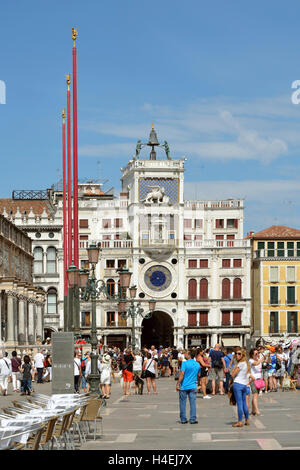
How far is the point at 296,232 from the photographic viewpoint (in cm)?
9294

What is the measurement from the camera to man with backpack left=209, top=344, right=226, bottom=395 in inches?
1251

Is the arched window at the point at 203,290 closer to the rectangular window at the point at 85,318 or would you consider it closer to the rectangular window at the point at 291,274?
the rectangular window at the point at 291,274

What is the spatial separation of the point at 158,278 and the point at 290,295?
1198 centimetres

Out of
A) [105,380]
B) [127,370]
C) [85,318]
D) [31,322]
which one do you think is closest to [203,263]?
[85,318]

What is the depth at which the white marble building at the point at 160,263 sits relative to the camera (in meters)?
87.1

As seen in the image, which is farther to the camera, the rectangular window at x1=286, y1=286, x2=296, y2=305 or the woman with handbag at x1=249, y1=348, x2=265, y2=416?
the rectangular window at x1=286, y1=286, x2=296, y2=305

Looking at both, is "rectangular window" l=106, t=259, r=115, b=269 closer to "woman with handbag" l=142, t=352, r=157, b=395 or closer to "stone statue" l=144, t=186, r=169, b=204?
"stone statue" l=144, t=186, r=169, b=204

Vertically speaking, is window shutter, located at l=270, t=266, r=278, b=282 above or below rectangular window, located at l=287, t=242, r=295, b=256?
below

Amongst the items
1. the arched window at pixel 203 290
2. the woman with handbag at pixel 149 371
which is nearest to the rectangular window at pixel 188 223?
the arched window at pixel 203 290

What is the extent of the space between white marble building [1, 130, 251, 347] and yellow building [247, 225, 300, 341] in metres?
1.88

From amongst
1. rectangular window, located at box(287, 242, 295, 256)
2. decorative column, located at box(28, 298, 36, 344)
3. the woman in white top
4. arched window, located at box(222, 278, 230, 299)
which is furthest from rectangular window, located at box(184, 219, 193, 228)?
the woman in white top

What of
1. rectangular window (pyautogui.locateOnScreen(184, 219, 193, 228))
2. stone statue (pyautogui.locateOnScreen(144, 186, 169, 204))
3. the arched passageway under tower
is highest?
stone statue (pyautogui.locateOnScreen(144, 186, 169, 204))

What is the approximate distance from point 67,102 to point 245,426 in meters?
33.1
